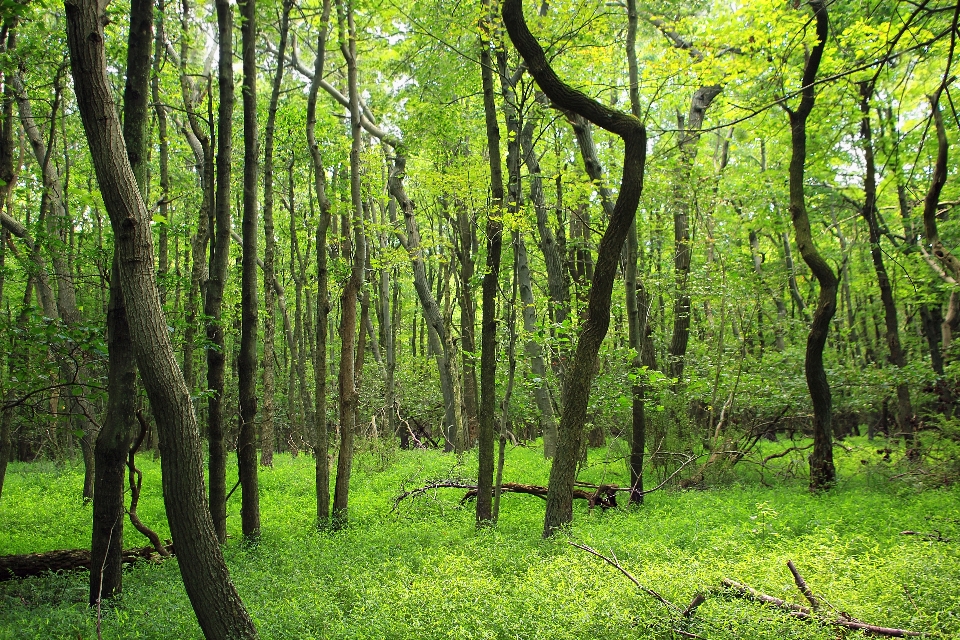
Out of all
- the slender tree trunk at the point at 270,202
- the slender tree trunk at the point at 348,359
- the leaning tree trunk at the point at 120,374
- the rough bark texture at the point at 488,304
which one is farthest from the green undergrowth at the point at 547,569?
the slender tree trunk at the point at 270,202

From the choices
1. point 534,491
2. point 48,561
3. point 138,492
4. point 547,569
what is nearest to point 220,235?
point 138,492

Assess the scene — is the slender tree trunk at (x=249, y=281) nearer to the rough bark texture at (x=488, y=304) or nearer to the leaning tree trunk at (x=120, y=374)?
the leaning tree trunk at (x=120, y=374)

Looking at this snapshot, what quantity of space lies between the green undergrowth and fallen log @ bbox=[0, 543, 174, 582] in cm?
28

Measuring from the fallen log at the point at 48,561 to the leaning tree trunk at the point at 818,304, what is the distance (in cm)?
997

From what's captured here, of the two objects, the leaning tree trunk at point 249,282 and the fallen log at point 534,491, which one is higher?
the leaning tree trunk at point 249,282

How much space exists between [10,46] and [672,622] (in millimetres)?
11014

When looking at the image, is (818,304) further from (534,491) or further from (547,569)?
(547,569)

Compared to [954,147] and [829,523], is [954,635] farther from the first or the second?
[954,147]

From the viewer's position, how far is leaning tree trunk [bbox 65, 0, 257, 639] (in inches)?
160

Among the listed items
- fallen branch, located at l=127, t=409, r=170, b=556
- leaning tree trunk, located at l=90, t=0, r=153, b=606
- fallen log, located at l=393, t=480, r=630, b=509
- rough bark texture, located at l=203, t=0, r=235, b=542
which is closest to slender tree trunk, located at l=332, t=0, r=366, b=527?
fallen log, located at l=393, t=480, r=630, b=509

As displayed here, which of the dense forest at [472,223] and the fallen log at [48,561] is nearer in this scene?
the dense forest at [472,223]

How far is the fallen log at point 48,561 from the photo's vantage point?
710cm

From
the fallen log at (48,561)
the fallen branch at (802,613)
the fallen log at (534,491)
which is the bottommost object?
the fallen log at (48,561)

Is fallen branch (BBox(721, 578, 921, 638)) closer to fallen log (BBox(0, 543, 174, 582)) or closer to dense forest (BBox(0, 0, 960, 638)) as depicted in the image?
dense forest (BBox(0, 0, 960, 638))
